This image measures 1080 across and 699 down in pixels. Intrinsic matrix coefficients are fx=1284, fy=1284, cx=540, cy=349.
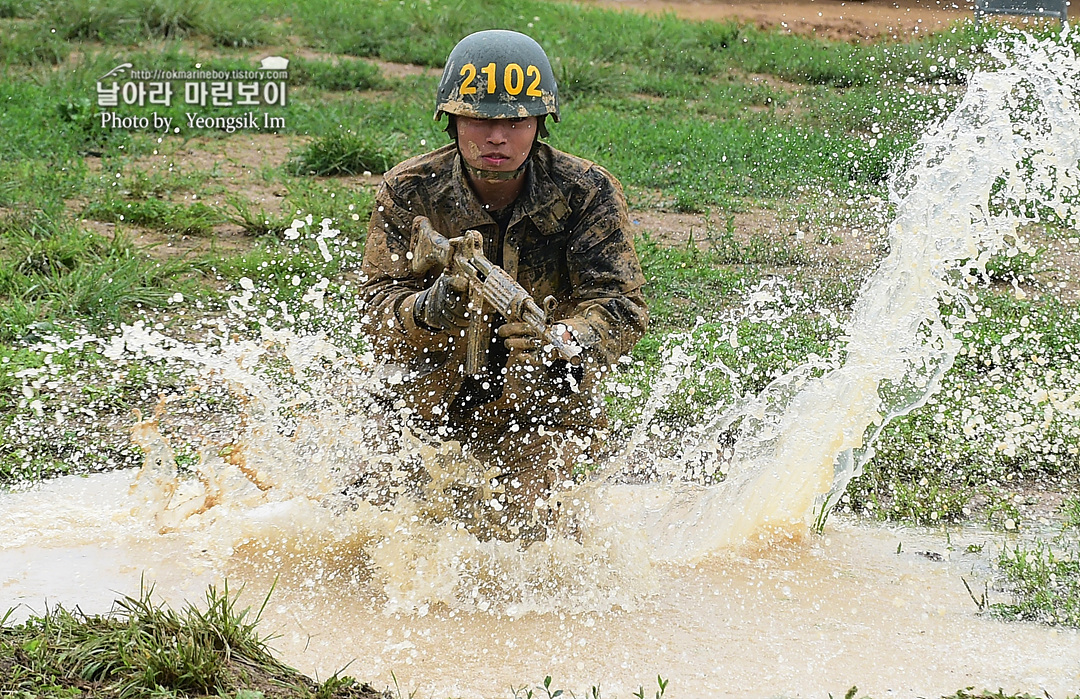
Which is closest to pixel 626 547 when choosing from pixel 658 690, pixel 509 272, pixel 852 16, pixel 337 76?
pixel 658 690

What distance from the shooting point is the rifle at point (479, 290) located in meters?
3.11

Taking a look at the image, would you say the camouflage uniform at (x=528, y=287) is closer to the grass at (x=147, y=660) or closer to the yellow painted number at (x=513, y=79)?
the yellow painted number at (x=513, y=79)

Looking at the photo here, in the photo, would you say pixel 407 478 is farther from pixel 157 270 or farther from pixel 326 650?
pixel 157 270

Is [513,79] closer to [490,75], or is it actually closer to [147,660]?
[490,75]

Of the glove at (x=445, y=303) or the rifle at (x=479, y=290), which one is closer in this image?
the rifle at (x=479, y=290)

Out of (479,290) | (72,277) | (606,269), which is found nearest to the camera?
(479,290)

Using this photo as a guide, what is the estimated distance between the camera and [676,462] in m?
4.41

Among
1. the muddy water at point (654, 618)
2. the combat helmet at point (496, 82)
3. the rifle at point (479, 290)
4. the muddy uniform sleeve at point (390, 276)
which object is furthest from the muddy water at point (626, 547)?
the combat helmet at point (496, 82)

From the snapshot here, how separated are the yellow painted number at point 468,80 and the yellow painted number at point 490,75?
0.03 metres

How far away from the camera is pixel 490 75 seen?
3.39 meters

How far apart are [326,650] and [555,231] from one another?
1298mm

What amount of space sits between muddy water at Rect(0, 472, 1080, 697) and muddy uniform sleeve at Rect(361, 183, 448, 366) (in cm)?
65

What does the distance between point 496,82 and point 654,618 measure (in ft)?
4.82

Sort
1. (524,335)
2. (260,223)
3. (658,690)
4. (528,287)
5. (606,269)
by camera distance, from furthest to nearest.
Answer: (260,223), (528,287), (606,269), (524,335), (658,690)
